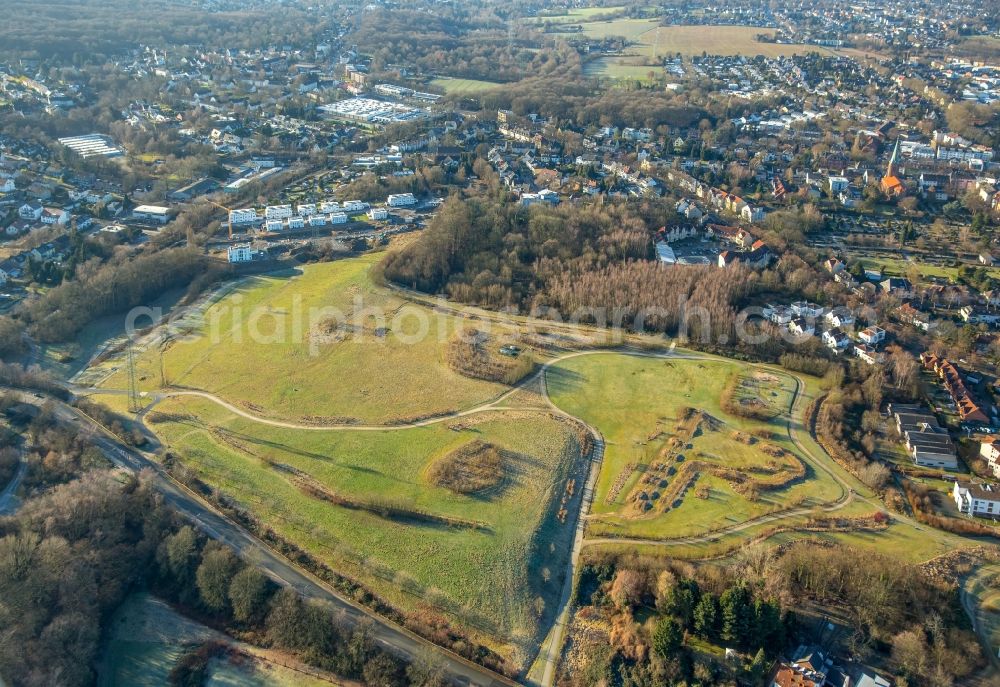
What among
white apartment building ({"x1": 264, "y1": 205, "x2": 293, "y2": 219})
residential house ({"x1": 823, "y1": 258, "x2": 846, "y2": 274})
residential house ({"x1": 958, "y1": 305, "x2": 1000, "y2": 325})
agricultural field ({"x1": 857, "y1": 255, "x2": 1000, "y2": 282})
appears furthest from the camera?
white apartment building ({"x1": 264, "y1": 205, "x2": 293, "y2": 219})

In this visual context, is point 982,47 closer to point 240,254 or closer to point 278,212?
point 278,212

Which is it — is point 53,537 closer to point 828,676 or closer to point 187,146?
point 828,676

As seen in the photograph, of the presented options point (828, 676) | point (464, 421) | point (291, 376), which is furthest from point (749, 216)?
point (828, 676)

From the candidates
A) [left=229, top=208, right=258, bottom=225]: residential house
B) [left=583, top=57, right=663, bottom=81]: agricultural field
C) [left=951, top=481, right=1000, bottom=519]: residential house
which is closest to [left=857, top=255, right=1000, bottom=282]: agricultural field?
[left=951, top=481, right=1000, bottom=519]: residential house

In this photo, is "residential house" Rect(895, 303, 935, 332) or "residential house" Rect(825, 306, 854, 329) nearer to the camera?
"residential house" Rect(825, 306, 854, 329)

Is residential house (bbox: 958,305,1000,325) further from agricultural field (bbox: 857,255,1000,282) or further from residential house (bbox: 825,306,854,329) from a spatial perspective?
residential house (bbox: 825,306,854,329)

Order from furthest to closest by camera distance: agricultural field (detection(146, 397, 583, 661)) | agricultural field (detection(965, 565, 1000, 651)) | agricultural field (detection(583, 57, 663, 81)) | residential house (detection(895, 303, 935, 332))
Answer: agricultural field (detection(583, 57, 663, 81)) → residential house (detection(895, 303, 935, 332)) → agricultural field (detection(146, 397, 583, 661)) → agricultural field (detection(965, 565, 1000, 651))

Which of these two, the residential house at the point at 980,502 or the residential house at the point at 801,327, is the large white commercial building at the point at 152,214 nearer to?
the residential house at the point at 801,327

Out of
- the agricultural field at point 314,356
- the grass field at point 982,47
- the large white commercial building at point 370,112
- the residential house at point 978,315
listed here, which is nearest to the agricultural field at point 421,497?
the agricultural field at point 314,356
